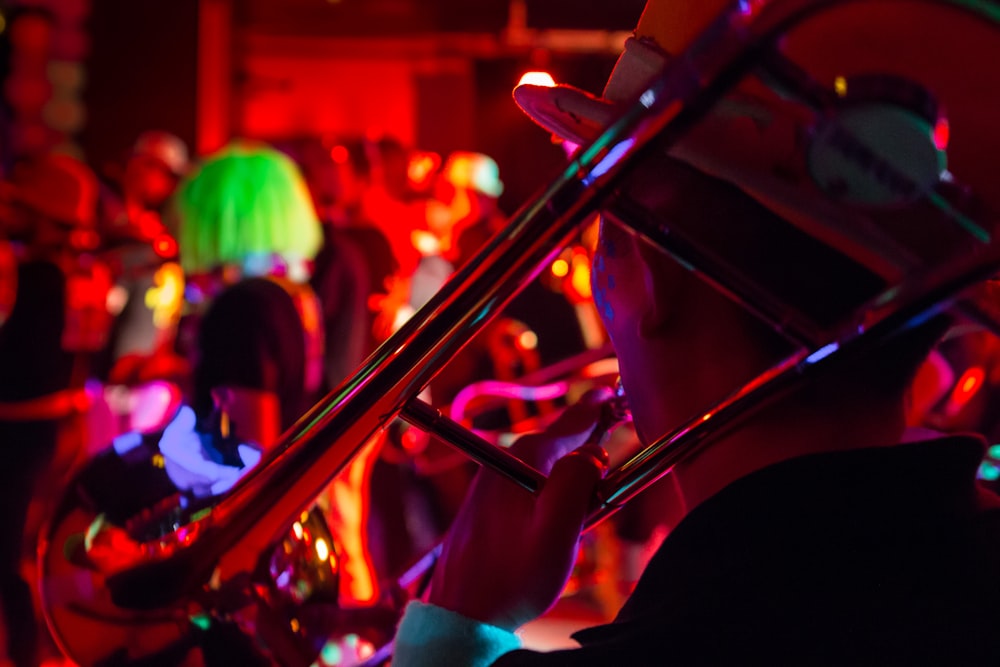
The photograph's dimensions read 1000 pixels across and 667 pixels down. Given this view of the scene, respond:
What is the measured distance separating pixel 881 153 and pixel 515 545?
1.29ft

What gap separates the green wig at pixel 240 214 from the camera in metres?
2.50

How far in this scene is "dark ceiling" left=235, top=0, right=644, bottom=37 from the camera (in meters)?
6.20

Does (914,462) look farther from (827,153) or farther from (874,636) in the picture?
(827,153)

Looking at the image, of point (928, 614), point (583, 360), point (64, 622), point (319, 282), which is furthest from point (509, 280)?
point (319, 282)

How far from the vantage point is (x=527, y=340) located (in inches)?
149

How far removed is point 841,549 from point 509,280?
1.02 feet

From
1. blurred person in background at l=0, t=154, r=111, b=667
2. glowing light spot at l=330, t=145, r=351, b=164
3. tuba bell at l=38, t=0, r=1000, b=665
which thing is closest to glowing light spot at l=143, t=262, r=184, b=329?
blurred person in background at l=0, t=154, r=111, b=667

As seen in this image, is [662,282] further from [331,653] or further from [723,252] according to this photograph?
[331,653]

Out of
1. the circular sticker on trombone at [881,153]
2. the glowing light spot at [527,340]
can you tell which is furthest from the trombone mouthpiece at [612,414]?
the glowing light spot at [527,340]

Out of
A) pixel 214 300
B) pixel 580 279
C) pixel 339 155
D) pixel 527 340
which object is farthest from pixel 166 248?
pixel 214 300

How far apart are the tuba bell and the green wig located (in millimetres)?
1715

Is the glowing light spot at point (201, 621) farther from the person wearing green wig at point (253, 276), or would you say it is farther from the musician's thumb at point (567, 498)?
the person wearing green wig at point (253, 276)

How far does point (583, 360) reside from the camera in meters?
2.37

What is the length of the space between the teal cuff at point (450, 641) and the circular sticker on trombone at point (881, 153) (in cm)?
42
